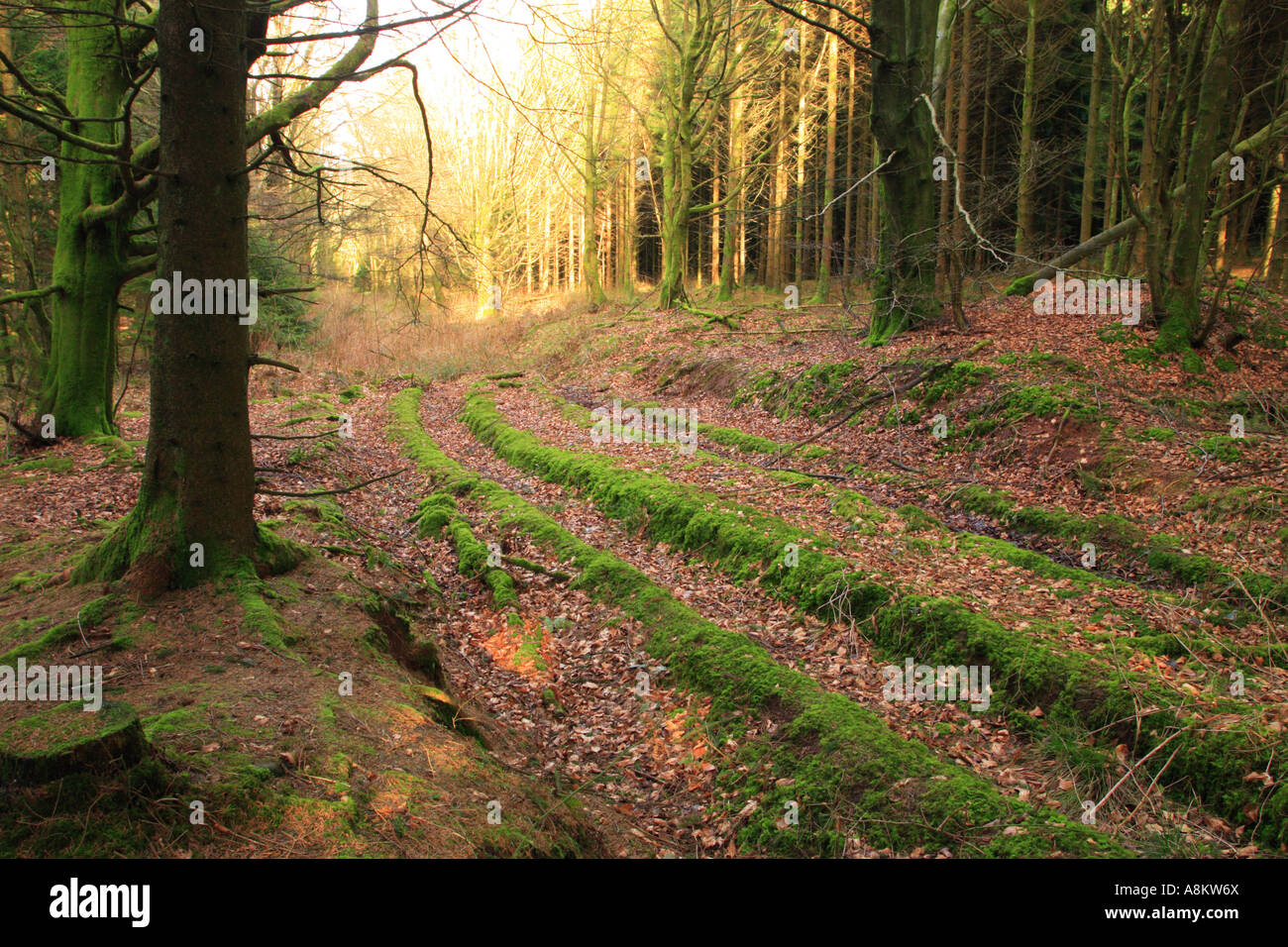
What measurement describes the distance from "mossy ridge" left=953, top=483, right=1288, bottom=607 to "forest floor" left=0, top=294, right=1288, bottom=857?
32mm

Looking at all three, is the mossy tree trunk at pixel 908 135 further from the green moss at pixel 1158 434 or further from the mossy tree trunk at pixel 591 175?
the mossy tree trunk at pixel 591 175

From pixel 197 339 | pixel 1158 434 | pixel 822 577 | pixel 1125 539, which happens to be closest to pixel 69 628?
pixel 197 339

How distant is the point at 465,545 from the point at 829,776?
5.62 m

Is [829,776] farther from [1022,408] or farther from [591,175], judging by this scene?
[591,175]

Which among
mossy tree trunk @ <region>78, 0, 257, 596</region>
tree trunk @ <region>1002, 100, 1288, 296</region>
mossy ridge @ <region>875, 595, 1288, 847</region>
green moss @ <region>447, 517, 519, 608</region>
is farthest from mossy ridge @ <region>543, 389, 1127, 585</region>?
mossy tree trunk @ <region>78, 0, 257, 596</region>

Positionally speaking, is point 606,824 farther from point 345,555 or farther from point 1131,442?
point 1131,442

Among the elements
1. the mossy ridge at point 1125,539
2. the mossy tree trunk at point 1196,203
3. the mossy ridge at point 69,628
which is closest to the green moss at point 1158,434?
the mossy ridge at point 1125,539

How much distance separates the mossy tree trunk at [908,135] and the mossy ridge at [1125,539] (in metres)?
6.33

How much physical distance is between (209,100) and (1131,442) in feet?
32.2

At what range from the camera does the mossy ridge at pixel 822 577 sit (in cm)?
506

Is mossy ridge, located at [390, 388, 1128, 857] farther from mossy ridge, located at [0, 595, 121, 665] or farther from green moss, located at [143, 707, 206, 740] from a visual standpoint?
mossy ridge, located at [0, 595, 121, 665]

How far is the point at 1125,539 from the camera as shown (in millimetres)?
7285
